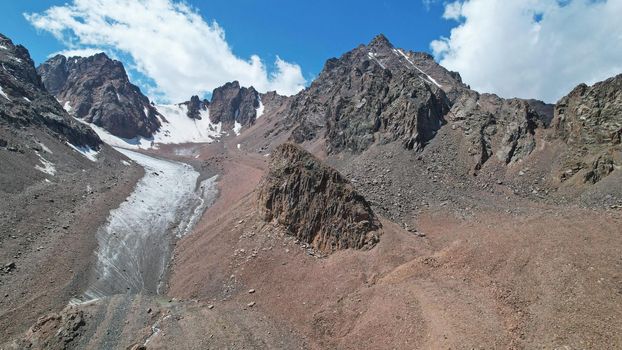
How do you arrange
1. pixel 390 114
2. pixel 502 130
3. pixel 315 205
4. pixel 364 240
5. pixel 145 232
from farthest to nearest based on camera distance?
pixel 390 114, pixel 502 130, pixel 145 232, pixel 315 205, pixel 364 240

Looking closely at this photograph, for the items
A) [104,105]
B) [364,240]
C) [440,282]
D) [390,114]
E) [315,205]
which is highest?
[104,105]

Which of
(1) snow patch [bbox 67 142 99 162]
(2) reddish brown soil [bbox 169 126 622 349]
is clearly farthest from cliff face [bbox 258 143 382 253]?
(1) snow patch [bbox 67 142 99 162]

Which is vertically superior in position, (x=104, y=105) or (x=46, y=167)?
(x=104, y=105)

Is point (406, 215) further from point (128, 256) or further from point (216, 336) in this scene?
point (128, 256)

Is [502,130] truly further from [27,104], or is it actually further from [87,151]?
[27,104]

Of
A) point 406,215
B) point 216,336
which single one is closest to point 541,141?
point 406,215

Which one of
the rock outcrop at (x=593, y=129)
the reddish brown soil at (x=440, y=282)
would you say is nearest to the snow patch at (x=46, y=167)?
the reddish brown soil at (x=440, y=282)

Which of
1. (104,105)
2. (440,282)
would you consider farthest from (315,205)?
(104,105)
